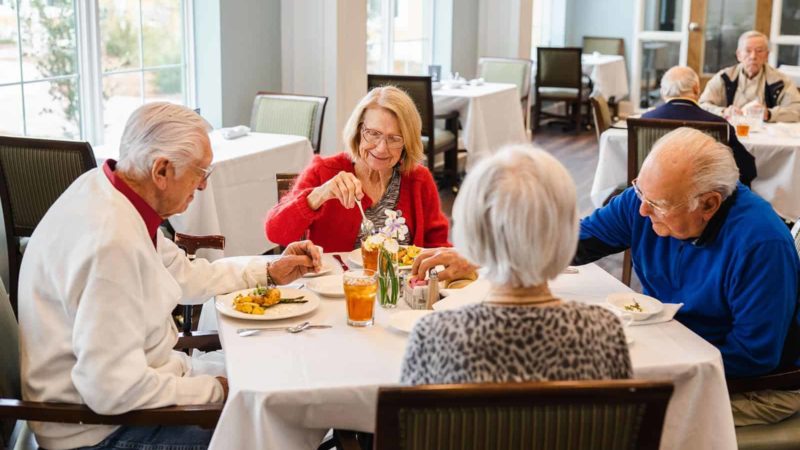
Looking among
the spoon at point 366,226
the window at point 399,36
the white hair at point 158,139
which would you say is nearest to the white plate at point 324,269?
the spoon at point 366,226

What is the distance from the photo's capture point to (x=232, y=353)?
203cm

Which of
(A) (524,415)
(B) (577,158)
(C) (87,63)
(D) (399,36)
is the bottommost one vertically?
(B) (577,158)

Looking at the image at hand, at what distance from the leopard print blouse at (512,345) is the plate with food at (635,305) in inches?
30.0

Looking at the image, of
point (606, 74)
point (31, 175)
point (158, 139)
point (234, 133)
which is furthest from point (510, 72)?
point (158, 139)

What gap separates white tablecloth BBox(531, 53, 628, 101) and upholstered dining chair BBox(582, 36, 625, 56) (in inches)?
10.5

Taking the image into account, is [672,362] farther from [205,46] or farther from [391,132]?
[205,46]

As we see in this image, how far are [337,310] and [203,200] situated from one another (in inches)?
85.1

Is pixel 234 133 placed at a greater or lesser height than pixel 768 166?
greater

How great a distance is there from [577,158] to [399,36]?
1857 millimetres

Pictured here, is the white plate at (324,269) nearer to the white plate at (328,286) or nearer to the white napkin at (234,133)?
the white plate at (328,286)

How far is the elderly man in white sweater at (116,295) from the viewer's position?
6.07 ft

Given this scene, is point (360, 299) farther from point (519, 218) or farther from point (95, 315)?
point (519, 218)

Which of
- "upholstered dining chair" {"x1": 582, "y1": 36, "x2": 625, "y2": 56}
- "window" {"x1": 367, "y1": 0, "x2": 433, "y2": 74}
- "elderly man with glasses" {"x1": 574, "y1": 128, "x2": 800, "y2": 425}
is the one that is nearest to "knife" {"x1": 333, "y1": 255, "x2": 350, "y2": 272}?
"elderly man with glasses" {"x1": 574, "y1": 128, "x2": 800, "y2": 425}

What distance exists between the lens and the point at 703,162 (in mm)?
2309
